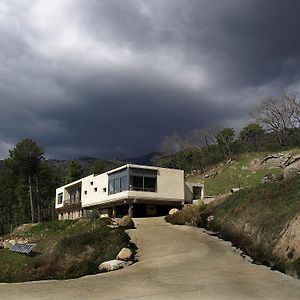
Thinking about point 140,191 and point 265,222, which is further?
point 140,191

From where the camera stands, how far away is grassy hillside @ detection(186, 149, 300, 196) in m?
54.1

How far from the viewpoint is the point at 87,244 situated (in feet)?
82.0

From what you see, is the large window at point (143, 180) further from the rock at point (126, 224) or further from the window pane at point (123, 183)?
the rock at point (126, 224)

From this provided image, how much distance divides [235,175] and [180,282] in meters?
46.6

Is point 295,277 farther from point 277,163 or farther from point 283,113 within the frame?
point 283,113

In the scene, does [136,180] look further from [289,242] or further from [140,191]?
[289,242]

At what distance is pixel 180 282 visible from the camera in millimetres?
14172

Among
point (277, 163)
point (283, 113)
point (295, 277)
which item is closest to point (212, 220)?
point (295, 277)

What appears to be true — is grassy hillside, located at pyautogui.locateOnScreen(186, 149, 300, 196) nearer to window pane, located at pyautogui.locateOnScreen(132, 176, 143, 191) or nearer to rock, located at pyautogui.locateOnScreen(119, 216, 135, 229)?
window pane, located at pyautogui.locateOnScreen(132, 176, 143, 191)

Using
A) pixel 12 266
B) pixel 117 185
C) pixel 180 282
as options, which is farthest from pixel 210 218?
pixel 180 282

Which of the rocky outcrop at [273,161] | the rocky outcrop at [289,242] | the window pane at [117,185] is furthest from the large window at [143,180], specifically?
the rocky outcrop at [289,242]

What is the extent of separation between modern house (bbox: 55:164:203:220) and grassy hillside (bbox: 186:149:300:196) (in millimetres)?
6638

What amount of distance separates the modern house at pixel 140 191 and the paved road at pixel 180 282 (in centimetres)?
2037

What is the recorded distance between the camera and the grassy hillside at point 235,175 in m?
54.1
